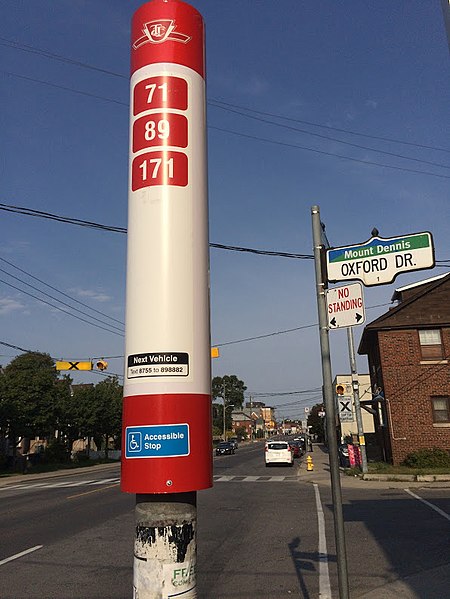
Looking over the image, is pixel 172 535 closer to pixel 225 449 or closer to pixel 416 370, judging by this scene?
pixel 416 370

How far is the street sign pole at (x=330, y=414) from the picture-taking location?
3717 millimetres

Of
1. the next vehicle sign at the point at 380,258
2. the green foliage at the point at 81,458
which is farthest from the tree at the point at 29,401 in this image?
the next vehicle sign at the point at 380,258

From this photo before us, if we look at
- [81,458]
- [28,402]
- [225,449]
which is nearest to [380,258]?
[28,402]

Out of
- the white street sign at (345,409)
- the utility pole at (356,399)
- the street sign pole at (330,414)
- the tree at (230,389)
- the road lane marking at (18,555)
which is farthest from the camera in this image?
the tree at (230,389)

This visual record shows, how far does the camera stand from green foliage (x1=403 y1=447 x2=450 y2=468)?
2269 centimetres

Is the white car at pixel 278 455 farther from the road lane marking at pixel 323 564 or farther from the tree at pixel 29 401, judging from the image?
the road lane marking at pixel 323 564

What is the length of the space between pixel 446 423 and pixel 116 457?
3489cm

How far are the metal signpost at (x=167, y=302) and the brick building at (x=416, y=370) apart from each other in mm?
22626

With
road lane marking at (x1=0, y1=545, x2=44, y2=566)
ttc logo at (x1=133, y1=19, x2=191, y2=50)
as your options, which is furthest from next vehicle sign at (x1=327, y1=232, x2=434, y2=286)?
road lane marking at (x1=0, y1=545, x2=44, y2=566)

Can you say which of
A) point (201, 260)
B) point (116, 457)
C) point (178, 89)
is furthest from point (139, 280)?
point (116, 457)

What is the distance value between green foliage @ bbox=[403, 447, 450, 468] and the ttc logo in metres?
22.7

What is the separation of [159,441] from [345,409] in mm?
18276

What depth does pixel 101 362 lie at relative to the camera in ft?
79.5

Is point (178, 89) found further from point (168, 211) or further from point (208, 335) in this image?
point (208, 335)
